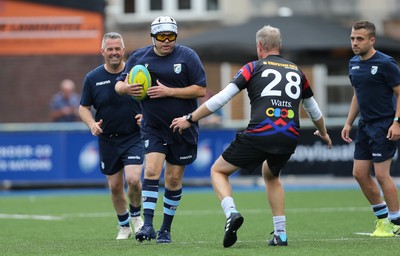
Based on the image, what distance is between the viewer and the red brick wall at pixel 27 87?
93.7ft

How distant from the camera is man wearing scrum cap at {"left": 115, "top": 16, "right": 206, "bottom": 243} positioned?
424 inches

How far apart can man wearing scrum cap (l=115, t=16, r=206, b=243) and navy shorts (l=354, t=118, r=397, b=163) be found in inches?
72.8

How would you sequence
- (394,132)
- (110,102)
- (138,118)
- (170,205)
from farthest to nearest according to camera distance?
(110,102) < (138,118) < (394,132) < (170,205)

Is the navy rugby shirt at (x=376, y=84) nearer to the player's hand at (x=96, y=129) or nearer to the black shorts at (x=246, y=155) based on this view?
the black shorts at (x=246, y=155)

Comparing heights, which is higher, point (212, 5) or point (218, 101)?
point (218, 101)

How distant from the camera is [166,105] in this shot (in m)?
10.9

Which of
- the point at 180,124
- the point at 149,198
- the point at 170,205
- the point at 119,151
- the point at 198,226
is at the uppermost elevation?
the point at 180,124

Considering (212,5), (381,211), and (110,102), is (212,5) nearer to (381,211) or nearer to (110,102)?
(110,102)

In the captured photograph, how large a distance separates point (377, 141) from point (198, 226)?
10.2 feet

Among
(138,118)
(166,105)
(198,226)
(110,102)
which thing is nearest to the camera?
(166,105)

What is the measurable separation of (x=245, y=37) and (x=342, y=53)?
2.24 meters

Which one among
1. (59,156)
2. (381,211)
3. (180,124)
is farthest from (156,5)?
(180,124)

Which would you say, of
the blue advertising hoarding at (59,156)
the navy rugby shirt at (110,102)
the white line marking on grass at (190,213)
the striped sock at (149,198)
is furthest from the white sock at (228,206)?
the blue advertising hoarding at (59,156)

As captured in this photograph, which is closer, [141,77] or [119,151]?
[141,77]
